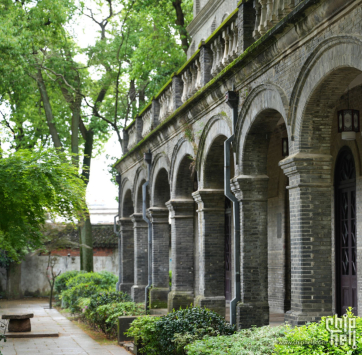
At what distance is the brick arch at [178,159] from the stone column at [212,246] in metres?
1.64

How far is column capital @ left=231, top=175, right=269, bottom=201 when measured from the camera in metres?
10.3

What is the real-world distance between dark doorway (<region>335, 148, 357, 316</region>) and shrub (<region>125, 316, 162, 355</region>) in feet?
11.7

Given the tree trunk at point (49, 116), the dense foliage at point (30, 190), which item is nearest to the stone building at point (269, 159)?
the dense foliage at point (30, 190)

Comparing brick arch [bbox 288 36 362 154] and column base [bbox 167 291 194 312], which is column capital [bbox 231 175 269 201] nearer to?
brick arch [bbox 288 36 362 154]

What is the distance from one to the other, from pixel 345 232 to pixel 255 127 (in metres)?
2.91

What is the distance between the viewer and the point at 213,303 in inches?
481

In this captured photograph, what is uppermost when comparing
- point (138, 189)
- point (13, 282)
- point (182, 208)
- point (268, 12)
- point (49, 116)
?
point (49, 116)

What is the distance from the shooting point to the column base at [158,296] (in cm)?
1652

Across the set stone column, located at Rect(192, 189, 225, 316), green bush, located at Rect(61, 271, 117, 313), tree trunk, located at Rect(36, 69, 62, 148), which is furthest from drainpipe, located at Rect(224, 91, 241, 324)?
tree trunk, located at Rect(36, 69, 62, 148)

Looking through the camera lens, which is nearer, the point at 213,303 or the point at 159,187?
the point at 213,303

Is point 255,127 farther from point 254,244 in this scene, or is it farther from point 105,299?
point 105,299

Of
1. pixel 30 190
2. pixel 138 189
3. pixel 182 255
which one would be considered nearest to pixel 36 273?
pixel 138 189

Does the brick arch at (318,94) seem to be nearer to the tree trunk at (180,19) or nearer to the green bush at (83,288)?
the green bush at (83,288)

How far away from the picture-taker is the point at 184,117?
13.7m
